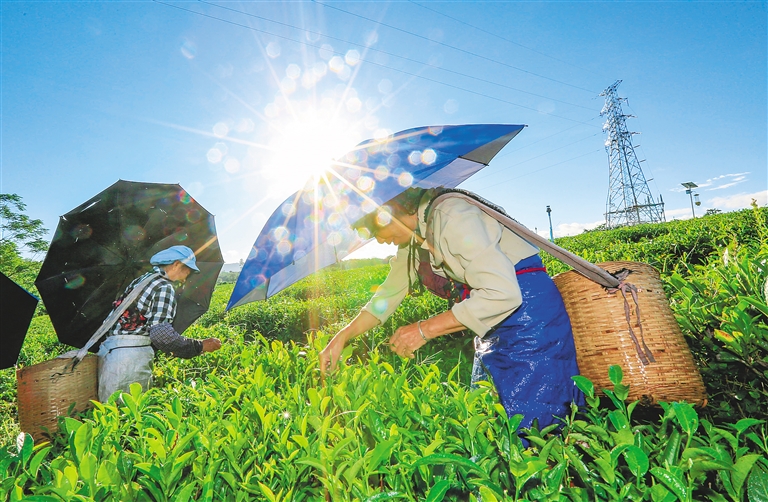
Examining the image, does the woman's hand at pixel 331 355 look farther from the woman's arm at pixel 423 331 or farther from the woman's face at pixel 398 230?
the woman's face at pixel 398 230

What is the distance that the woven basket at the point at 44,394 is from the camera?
3.11 metres

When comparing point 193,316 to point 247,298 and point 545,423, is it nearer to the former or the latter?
point 247,298

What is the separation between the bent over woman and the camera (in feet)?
5.21

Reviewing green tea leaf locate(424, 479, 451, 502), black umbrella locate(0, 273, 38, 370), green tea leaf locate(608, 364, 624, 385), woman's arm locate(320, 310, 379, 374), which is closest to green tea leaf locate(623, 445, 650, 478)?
green tea leaf locate(608, 364, 624, 385)

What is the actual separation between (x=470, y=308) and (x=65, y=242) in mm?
4668

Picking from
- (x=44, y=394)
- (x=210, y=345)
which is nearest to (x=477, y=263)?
(x=210, y=345)

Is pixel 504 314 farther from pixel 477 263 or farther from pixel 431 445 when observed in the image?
pixel 431 445

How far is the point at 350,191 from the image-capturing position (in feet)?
6.57

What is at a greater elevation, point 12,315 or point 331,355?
point 12,315

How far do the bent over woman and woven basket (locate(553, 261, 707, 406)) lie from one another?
101 millimetres

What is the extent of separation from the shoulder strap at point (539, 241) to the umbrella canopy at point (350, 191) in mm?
212

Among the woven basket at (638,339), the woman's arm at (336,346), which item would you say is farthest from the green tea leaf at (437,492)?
the woman's arm at (336,346)

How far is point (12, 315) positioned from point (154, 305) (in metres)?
1.10

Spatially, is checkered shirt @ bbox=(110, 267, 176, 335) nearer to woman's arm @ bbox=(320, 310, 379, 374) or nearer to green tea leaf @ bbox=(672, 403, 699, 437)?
woman's arm @ bbox=(320, 310, 379, 374)
